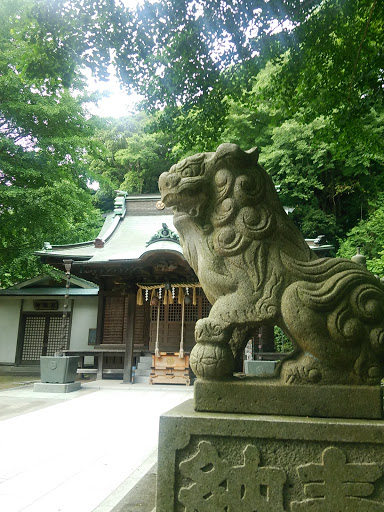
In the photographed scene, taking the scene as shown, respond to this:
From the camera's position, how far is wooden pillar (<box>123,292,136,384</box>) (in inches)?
437

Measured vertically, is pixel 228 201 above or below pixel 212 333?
above

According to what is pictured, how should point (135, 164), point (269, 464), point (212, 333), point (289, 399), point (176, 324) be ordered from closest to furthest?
1. point (269, 464)
2. point (289, 399)
3. point (212, 333)
4. point (176, 324)
5. point (135, 164)

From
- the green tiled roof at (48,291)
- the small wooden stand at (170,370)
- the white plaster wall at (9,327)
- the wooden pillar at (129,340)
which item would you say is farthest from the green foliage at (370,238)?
the white plaster wall at (9,327)

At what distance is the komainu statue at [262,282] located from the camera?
2.09 metres

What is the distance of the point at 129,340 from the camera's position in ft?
37.4

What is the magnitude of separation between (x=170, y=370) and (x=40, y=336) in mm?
6437

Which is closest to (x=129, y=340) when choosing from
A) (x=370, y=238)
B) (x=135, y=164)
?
(x=370, y=238)

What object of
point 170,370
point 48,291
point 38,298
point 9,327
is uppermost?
point 48,291

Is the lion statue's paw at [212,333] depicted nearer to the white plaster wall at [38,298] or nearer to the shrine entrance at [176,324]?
the shrine entrance at [176,324]

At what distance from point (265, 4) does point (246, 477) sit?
548 centimetres

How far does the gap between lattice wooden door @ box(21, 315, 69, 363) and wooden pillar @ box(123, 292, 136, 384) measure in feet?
12.8

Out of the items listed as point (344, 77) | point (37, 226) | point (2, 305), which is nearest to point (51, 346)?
point (2, 305)

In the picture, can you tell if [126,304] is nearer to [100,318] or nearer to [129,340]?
[100,318]

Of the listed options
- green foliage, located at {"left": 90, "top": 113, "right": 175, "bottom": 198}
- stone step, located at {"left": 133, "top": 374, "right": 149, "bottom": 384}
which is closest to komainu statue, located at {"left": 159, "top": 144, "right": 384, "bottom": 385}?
stone step, located at {"left": 133, "top": 374, "right": 149, "bottom": 384}
